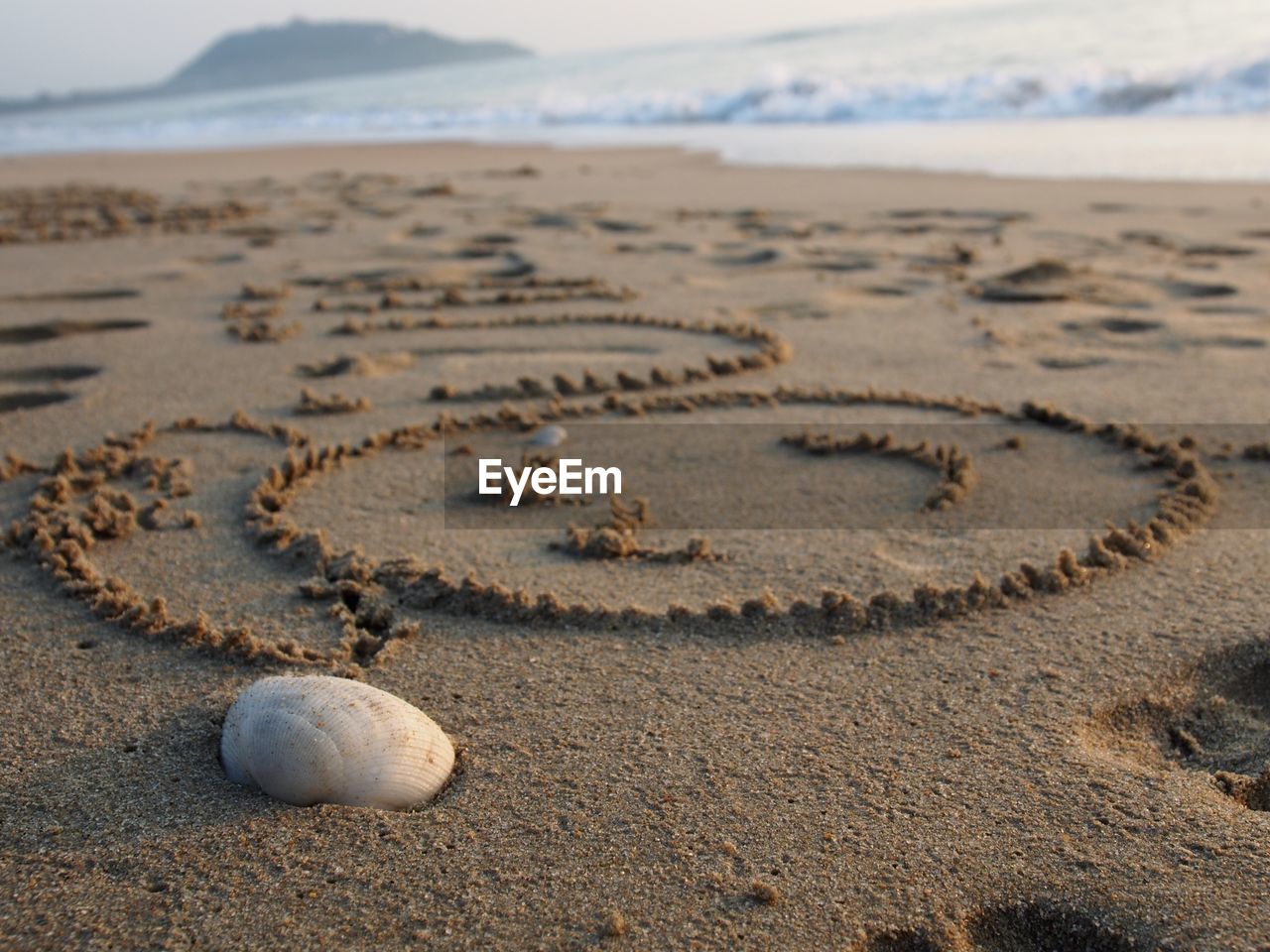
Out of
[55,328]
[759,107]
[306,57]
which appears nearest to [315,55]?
[306,57]

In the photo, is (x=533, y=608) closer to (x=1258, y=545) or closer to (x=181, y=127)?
(x=1258, y=545)

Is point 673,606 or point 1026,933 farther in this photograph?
point 673,606

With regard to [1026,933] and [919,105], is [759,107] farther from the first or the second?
[1026,933]

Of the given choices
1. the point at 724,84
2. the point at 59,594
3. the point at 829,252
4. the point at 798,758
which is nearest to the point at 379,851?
the point at 798,758

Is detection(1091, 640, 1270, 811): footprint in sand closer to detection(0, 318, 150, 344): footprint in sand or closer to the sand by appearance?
the sand

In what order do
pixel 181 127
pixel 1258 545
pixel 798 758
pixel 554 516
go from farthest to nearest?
1. pixel 181 127
2. pixel 554 516
3. pixel 1258 545
4. pixel 798 758

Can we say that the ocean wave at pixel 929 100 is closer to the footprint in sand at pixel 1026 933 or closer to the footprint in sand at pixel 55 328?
the footprint in sand at pixel 55 328
